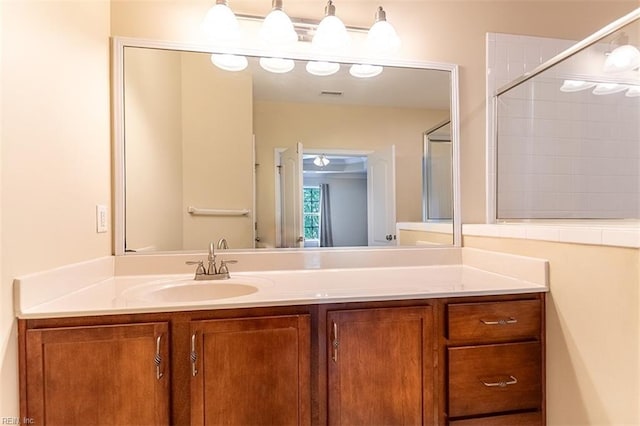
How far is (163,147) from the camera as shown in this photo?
5.13ft

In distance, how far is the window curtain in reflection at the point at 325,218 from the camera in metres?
1.65

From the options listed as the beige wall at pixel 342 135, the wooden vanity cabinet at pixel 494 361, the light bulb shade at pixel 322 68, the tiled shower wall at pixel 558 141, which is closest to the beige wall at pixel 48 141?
the beige wall at pixel 342 135

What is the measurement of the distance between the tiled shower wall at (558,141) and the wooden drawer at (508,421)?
3.15 feet

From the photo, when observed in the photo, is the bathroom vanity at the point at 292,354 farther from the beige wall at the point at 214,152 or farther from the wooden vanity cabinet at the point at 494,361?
the beige wall at the point at 214,152

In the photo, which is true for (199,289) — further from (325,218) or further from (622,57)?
(622,57)

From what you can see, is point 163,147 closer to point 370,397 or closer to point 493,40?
point 370,397

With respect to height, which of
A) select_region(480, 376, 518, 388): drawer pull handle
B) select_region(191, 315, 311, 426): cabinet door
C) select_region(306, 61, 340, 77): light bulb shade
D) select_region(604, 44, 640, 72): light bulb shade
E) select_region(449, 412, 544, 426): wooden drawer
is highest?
select_region(604, 44, 640, 72): light bulb shade

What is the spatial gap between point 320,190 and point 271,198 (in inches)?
9.6

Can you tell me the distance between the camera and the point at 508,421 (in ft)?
4.05

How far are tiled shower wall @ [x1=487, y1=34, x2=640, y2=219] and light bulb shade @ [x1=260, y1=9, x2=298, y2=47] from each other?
1.09 metres

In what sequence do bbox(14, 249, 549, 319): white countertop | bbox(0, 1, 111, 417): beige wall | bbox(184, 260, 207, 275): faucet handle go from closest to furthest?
bbox(0, 1, 111, 417): beige wall
bbox(14, 249, 549, 319): white countertop
bbox(184, 260, 207, 275): faucet handle

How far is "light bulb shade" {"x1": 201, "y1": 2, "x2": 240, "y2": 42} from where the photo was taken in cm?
148

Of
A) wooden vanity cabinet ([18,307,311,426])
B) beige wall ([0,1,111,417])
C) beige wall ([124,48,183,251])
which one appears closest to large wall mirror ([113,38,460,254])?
beige wall ([124,48,183,251])

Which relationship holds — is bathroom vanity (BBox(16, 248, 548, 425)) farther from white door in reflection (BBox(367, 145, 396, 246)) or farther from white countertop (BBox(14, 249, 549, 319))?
white door in reflection (BBox(367, 145, 396, 246))
